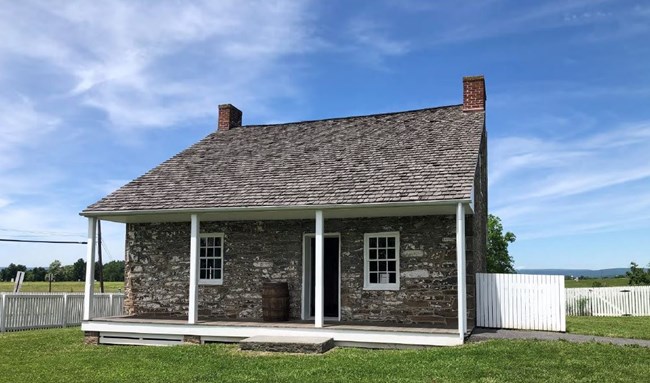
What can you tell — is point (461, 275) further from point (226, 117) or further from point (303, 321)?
point (226, 117)

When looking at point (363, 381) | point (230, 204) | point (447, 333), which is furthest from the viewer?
point (230, 204)

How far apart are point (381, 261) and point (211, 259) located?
4563 mm

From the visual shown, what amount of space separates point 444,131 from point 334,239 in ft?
13.0

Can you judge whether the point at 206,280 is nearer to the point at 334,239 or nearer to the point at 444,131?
the point at 334,239

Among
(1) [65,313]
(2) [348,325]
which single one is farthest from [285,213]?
(1) [65,313]

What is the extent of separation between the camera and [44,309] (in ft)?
57.5

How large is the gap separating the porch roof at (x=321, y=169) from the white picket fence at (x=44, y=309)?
4.70 m

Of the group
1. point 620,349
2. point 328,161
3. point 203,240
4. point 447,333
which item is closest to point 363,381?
point 447,333

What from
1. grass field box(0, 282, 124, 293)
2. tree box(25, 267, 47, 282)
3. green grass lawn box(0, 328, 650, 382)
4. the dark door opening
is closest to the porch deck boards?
green grass lawn box(0, 328, 650, 382)

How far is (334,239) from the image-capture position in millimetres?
14570

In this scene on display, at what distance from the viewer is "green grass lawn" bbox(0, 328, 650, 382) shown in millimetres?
8578

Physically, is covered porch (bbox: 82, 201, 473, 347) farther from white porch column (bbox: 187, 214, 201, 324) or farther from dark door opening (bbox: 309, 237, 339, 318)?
dark door opening (bbox: 309, 237, 339, 318)

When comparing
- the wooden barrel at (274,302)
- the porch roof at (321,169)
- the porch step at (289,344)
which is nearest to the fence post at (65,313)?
the porch roof at (321,169)

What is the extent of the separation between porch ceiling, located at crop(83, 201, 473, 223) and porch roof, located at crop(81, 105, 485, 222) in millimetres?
66
